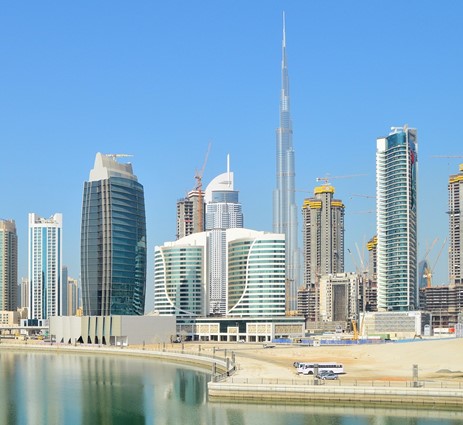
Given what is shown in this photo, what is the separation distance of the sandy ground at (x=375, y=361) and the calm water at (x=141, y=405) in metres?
11.0

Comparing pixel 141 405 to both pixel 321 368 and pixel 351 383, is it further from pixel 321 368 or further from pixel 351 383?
pixel 321 368

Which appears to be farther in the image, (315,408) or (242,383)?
(242,383)

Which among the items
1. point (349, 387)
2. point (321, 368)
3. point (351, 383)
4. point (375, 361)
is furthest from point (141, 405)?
point (375, 361)

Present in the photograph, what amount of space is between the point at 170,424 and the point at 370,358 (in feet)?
248

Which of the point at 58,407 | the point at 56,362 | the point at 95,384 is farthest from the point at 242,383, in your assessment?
the point at 56,362

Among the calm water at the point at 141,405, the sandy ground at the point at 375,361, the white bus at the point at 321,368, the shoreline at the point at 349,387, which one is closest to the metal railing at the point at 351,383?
the shoreline at the point at 349,387

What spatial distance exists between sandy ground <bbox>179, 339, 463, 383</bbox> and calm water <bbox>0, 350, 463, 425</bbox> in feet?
36.0

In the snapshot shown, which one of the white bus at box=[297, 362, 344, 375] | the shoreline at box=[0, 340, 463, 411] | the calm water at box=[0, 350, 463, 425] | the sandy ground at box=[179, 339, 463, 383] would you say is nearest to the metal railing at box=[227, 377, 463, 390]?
the shoreline at box=[0, 340, 463, 411]

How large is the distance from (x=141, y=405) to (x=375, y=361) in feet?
197

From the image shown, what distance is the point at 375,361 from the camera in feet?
503

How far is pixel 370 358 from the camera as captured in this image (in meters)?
159

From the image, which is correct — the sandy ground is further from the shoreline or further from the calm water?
the calm water

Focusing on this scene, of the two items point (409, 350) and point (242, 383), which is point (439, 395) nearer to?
point (242, 383)

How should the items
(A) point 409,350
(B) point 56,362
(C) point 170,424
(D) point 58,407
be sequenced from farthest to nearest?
(B) point 56,362
(A) point 409,350
(D) point 58,407
(C) point 170,424
